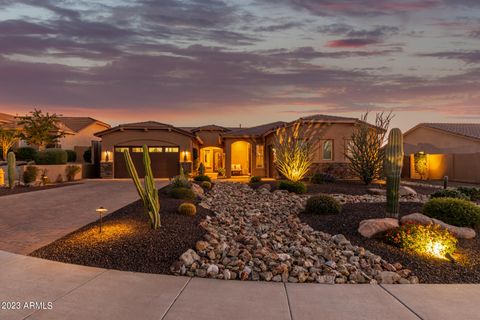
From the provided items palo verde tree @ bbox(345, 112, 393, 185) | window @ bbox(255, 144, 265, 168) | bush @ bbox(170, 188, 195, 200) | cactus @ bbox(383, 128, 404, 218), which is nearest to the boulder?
cactus @ bbox(383, 128, 404, 218)

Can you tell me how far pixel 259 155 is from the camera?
103 ft

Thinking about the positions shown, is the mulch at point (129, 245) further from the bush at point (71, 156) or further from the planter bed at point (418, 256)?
the bush at point (71, 156)

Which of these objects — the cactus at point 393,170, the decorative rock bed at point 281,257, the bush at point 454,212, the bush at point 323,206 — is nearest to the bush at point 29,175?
the decorative rock bed at point 281,257

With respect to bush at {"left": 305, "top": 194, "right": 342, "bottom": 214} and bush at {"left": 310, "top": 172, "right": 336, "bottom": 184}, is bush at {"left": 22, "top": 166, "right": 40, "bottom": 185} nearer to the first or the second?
bush at {"left": 310, "top": 172, "right": 336, "bottom": 184}

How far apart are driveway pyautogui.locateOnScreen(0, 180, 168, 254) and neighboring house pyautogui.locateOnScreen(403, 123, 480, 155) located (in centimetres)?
2762

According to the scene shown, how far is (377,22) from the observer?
16.0m

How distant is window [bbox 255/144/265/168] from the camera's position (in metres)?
31.1

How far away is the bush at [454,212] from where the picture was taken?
926 cm

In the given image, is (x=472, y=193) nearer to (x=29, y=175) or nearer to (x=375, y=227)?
(x=375, y=227)

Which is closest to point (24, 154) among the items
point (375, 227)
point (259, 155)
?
point (259, 155)

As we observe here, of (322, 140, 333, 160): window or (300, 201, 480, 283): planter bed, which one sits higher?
(322, 140, 333, 160): window

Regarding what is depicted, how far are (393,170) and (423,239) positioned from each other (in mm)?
3478

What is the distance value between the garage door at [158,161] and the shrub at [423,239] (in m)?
25.0

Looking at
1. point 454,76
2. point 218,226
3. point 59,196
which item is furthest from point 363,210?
point 454,76
